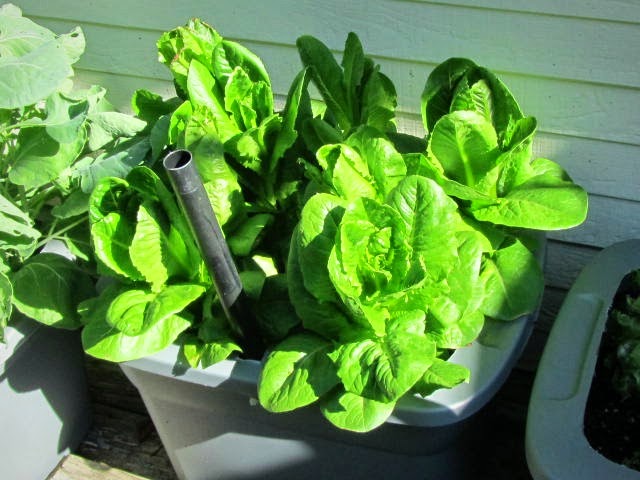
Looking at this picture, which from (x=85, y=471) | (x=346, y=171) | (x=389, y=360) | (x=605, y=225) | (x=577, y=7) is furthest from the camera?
(x=85, y=471)

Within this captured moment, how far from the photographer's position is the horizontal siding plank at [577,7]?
1167mm

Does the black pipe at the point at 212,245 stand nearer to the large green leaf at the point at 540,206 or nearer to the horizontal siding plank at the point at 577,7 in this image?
the large green leaf at the point at 540,206

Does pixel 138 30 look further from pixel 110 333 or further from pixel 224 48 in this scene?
pixel 110 333

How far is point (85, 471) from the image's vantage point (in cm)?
162

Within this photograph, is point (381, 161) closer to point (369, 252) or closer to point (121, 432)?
point (369, 252)

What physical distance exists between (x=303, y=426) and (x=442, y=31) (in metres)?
0.70

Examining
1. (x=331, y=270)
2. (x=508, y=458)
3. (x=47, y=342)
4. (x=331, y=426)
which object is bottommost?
(x=508, y=458)

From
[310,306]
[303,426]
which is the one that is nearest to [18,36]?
[310,306]

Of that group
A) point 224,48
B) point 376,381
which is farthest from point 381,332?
point 224,48

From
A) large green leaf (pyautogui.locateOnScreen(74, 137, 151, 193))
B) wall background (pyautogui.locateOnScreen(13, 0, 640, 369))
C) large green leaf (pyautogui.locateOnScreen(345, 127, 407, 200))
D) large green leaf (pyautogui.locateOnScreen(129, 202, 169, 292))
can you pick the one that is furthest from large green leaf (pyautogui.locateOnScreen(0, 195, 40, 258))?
large green leaf (pyautogui.locateOnScreen(345, 127, 407, 200))

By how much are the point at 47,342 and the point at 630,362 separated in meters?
1.04

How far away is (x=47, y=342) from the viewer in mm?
1464

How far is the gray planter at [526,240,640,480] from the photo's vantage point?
0.97m

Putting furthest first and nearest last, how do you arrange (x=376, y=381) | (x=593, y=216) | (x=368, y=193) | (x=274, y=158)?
(x=593, y=216)
(x=274, y=158)
(x=368, y=193)
(x=376, y=381)
